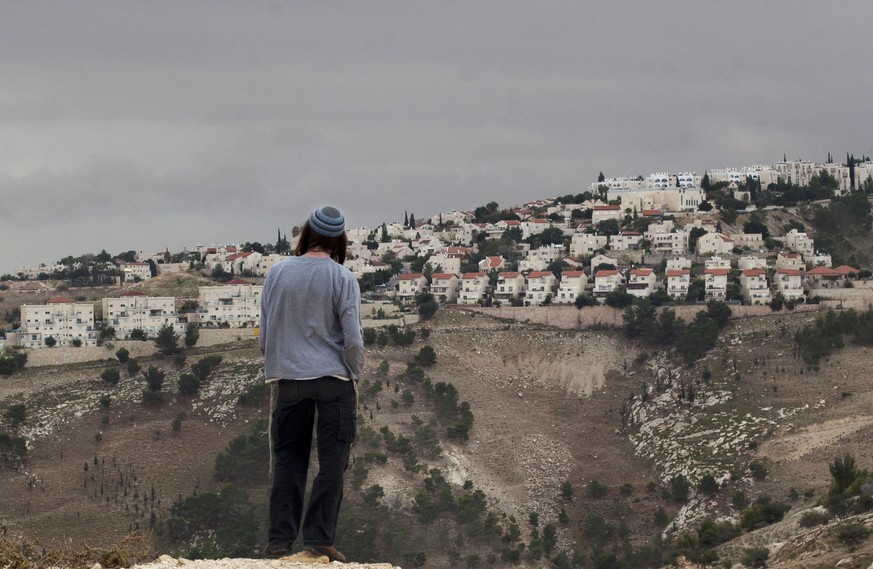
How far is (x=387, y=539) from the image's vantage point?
147 ft

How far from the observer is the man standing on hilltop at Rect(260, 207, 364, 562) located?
952 centimetres

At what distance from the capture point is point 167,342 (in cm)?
6894

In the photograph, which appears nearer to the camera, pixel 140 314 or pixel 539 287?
pixel 539 287

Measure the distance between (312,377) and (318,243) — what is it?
0.85 metres

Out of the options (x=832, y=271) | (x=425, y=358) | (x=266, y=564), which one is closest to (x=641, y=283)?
(x=832, y=271)

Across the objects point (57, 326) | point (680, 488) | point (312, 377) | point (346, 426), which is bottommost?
point (680, 488)

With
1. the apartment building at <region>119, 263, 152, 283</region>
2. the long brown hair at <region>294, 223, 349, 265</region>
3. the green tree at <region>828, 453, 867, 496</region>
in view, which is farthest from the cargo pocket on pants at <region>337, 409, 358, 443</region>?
the apartment building at <region>119, 263, 152, 283</region>

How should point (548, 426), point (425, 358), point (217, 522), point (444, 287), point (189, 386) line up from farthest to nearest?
point (444, 287) < point (425, 358) < point (189, 386) < point (548, 426) < point (217, 522)

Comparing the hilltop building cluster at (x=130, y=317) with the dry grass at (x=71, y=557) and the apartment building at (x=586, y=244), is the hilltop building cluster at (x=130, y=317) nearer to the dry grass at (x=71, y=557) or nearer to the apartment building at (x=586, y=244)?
the apartment building at (x=586, y=244)

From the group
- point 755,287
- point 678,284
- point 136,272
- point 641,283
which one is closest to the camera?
point 755,287

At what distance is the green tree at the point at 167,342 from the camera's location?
68.5 m

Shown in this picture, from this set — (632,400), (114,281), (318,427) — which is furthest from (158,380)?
(318,427)

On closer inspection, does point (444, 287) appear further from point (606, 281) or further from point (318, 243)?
point (318, 243)

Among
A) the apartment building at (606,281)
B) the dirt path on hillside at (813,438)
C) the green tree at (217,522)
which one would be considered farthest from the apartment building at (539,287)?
the green tree at (217,522)
